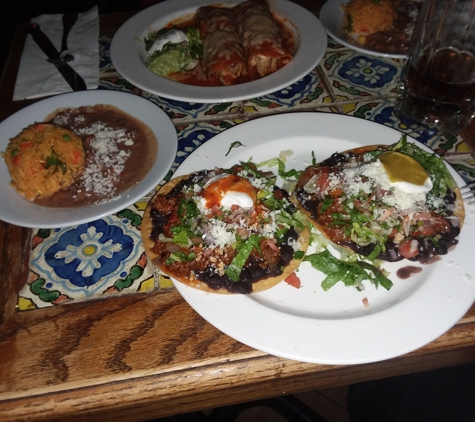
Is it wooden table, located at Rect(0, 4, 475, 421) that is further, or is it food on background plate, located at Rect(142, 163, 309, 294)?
food on background plate, located at Rect(142, 163, 309, 294)

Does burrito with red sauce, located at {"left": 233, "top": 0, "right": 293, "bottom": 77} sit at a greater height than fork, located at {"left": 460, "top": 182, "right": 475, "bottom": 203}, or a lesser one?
greater

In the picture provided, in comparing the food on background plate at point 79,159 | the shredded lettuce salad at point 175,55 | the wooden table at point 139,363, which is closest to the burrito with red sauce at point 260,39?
the shredded lettuce salad at point 175,55

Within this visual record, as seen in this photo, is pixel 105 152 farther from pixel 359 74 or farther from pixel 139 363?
pixel 359 74

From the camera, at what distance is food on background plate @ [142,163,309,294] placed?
1.79m

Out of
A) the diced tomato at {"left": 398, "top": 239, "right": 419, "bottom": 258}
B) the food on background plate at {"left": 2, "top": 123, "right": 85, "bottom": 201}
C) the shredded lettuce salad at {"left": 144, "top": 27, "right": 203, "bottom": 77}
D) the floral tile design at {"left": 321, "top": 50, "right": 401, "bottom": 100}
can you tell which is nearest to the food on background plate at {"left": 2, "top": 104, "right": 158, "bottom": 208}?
the food on background plate at {"left": 2, "top": 123, "right": 85, "bottom": 201}

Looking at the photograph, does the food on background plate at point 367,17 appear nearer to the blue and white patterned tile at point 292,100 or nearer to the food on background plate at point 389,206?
the blue and white patterned tile at point 292,100

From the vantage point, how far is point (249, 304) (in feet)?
5.51

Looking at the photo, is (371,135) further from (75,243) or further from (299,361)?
(75,243)

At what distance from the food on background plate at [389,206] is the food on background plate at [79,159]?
935 mm

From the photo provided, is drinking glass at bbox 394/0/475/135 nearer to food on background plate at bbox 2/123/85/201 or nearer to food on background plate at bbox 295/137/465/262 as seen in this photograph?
food on background plate at bbox 295/137/465/262

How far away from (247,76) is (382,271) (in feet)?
6.39

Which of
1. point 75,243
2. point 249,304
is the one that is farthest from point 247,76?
point 249,304

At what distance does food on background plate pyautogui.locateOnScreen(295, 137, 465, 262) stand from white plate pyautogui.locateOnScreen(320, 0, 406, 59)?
3.82ft

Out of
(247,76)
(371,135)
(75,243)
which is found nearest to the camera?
(75,243)
